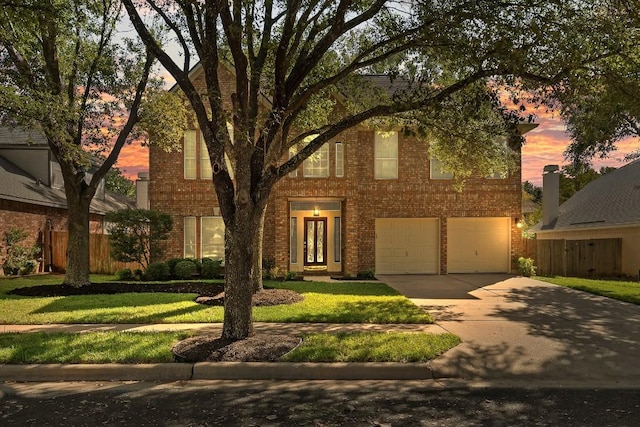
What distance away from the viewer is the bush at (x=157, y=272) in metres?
18.4

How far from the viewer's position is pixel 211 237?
2103cm

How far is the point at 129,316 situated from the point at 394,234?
12.9m

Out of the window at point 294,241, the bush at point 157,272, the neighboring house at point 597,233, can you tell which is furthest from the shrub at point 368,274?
the neighboring house at point 597,233

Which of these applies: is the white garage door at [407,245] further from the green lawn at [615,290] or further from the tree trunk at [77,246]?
the tree trunk at [77,246]

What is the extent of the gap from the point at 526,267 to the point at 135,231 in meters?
14.2

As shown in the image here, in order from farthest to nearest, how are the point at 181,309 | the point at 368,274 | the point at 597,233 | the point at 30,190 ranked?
the point at 597,233 < the point at 30,190 < the point at 368,274 < the point at 181,309

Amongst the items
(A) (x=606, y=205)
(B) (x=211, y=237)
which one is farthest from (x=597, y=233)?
(B) (x=211, y=237)

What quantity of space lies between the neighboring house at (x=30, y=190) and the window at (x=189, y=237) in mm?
6373

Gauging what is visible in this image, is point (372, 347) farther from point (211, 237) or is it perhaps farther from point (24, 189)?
point (24, 189)

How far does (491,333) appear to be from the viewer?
31.0 feet

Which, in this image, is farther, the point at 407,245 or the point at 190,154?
the point at 407,245

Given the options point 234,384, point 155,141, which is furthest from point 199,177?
point 234,384

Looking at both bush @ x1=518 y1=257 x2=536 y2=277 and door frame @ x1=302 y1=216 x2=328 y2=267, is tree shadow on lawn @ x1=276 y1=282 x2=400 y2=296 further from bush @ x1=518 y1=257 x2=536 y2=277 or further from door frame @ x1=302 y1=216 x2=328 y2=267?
bush @ x1=518 y1=257 x2=536 y2=277

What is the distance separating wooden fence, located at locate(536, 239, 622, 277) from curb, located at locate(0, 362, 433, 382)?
17297 millimetres
